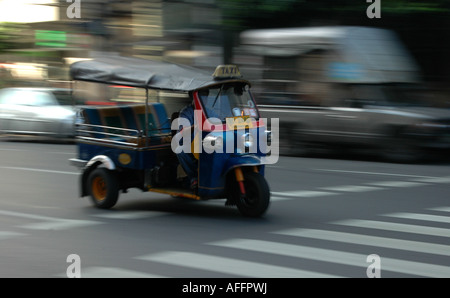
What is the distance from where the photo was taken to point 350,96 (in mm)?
17688

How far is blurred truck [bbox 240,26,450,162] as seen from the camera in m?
17.0

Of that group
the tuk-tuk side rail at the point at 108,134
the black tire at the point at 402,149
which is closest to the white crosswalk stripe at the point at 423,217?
the tuk-tuk side rail at the point at 108,134

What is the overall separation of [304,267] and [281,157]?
11.4 meters

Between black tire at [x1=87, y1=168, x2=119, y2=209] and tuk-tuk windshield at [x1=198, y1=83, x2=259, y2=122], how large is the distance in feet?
5.57

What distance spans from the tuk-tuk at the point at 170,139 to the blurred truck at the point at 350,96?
737 centimetres

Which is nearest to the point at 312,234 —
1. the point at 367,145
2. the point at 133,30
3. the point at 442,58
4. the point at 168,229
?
the point at 168,229

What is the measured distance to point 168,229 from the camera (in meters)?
9.12

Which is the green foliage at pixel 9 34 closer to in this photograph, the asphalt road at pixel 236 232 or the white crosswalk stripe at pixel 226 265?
the asphalt road at pixel 236 232

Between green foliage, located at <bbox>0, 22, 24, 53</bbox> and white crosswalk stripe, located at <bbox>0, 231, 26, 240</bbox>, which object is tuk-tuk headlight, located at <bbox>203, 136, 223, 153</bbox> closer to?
white crosswalk stripe, located at <bbox>0, 231, 26, 240</bbox>

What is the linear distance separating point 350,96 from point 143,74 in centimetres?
848

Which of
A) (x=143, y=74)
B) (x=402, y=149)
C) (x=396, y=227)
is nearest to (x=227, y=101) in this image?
(x=143, y=74)

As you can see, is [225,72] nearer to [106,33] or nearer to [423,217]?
[423,217]

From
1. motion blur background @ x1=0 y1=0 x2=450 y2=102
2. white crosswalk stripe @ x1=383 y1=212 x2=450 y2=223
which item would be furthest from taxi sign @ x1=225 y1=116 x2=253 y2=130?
motion blur background @ x1=0 y1=0 x2=450 y2=102

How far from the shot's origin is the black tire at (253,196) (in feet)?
31.3
